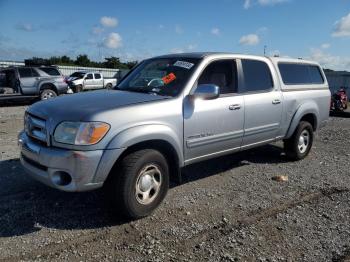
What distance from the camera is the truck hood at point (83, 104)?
12.7ft

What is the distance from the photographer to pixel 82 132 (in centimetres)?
373

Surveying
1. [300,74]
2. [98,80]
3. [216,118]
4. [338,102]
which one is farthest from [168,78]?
[98,80]

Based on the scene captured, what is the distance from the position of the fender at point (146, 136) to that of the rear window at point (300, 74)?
116 inches

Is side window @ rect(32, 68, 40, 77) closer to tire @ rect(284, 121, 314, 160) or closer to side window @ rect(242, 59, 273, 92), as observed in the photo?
tire @ rect(284, 121, 314, 160)

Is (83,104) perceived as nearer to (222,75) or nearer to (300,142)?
(222,75)

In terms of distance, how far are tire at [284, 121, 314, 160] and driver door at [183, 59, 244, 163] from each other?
1839 mm

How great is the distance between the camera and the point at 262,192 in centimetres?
534

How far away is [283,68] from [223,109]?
2.15 m

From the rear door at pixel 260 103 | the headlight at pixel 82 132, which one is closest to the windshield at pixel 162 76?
the rear door at pixel 260 103

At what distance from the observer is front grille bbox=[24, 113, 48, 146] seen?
400 cm

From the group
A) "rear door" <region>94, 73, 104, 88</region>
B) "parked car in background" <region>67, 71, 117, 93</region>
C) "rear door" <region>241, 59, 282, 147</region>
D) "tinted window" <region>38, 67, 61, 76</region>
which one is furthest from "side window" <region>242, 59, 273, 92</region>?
"rear door" <region>94, 73, 104, 88</region>

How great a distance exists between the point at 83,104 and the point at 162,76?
126 cm

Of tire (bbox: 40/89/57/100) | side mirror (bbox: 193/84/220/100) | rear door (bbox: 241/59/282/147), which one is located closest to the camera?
side mirror (bbox: 193/84/220/100)

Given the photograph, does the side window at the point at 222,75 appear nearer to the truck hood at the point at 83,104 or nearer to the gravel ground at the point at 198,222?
the truck hood at the point at 83,104
